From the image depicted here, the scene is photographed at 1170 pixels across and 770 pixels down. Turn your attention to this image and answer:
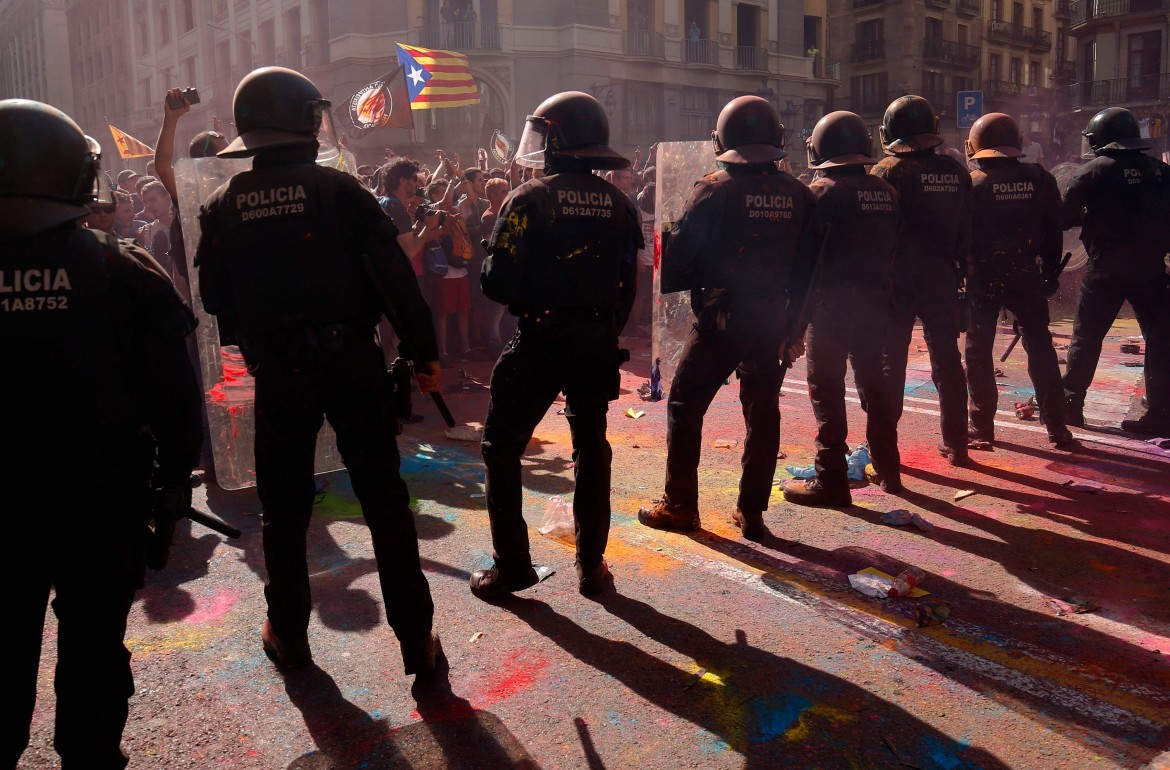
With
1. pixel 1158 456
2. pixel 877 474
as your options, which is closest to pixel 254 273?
pixel 877 474

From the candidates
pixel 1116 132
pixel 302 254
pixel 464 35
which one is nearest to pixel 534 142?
pixel 302 254

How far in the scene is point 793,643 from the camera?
3803 millimetres

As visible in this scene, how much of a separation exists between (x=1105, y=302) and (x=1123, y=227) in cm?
56

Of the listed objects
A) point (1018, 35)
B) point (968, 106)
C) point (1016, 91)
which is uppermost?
point (1018, 35)

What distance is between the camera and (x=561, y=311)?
406 centimetres

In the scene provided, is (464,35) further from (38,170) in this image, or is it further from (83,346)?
(83,346)

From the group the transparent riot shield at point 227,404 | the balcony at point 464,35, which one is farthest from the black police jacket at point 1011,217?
the balcony at point 464,35

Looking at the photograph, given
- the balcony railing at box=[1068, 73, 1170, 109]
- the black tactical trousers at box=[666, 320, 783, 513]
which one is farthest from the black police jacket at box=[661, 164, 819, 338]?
the balcony railing at box=[1068, 73, 1170, 109]

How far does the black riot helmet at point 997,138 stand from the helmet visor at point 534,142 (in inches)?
141

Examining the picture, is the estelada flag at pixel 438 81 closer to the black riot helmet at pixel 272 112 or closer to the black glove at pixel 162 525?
the black riot helmet at pixel 272 112

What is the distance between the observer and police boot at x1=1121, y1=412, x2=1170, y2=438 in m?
7.14

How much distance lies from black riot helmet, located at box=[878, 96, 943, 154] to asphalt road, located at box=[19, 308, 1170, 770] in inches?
80.8

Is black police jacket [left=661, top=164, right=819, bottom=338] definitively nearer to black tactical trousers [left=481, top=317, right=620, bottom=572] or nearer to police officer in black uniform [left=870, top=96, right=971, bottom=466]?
black tactical trousers [left=481, top=317, right=620, bottom=572]

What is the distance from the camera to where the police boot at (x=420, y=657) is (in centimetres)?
349
